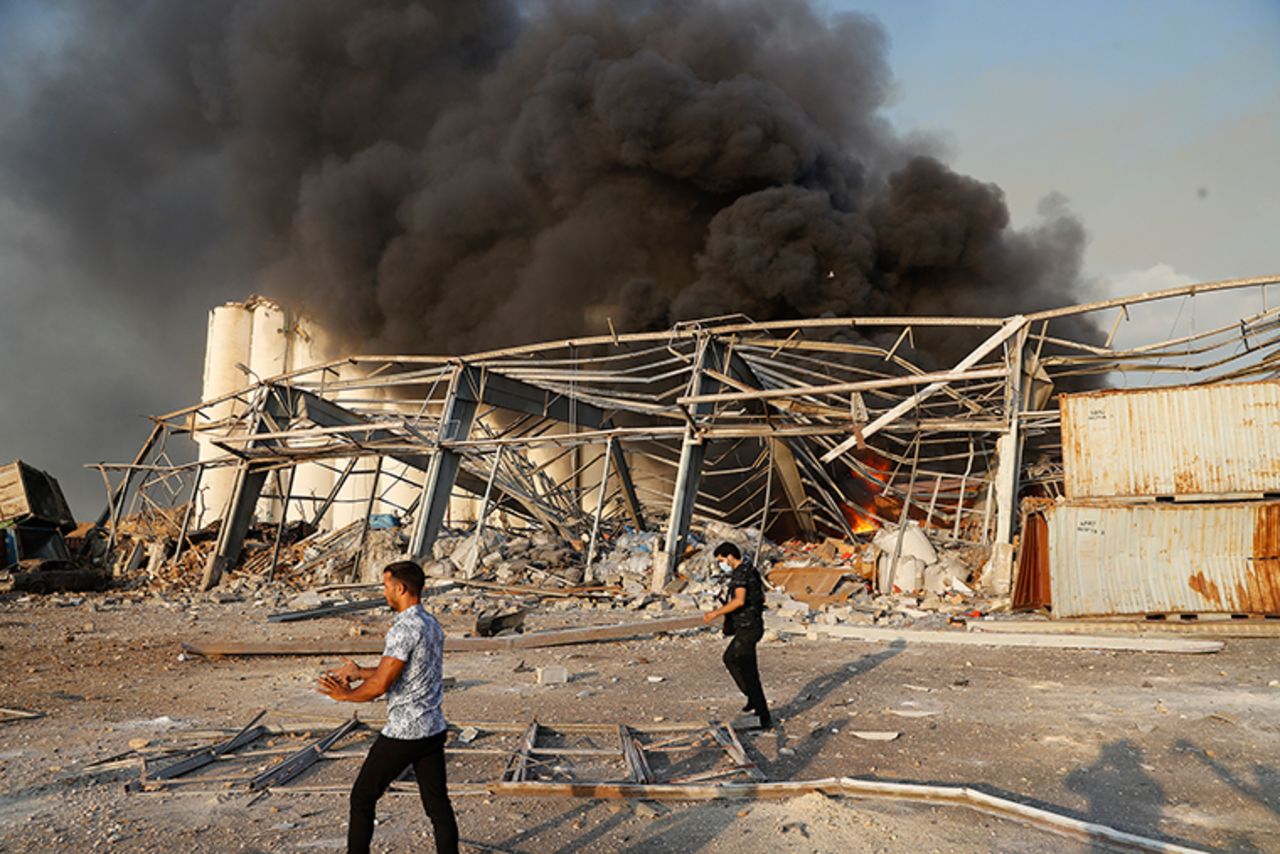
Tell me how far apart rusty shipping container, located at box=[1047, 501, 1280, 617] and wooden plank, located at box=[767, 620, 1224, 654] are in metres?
0.88

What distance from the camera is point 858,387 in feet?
39.7

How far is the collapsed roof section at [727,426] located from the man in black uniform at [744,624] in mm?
6207

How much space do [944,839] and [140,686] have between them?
6.92 metres

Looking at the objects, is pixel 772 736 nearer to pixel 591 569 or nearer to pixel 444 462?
pixel 591 569

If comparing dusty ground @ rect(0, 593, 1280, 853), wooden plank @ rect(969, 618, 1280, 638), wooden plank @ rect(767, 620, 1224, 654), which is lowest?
dusty ground @ rect(0, 593, 1280, 853)

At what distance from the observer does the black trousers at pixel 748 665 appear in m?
5.89

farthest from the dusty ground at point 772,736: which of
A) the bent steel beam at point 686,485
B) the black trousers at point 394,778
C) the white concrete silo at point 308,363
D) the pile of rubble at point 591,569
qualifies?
the white concrete silo at point 308,363

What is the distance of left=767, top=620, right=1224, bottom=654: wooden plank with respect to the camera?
28.3ft

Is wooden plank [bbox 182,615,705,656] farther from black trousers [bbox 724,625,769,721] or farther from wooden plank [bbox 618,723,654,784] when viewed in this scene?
wooden plank [bbox 618,723,654,784]

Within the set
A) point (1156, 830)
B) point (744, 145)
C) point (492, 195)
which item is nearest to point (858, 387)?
point (1156, 830)

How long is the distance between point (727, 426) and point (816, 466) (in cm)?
456

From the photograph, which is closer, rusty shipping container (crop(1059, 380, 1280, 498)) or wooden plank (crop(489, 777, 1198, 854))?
wooden plank (crop(489, 777, 1198, 854))

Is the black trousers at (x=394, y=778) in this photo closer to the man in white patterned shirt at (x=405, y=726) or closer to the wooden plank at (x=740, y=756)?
the man in white patterned shirt at (x=405, y=726)

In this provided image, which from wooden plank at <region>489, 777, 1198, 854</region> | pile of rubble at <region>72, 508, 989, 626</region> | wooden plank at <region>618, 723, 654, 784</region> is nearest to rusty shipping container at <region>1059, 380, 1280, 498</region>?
pile of rubble at <region>72, 508, 989, 626</region>
